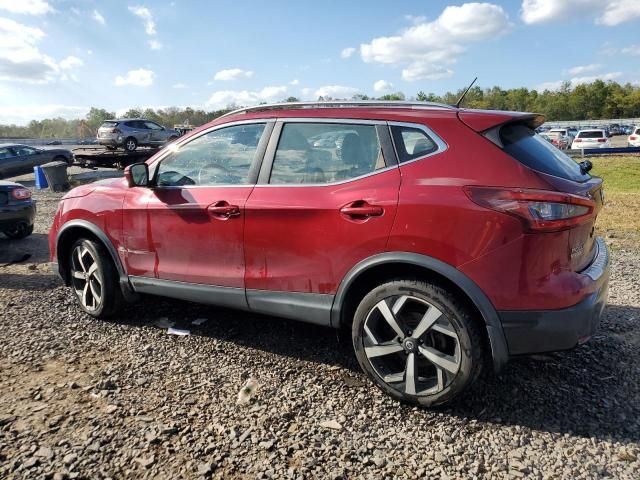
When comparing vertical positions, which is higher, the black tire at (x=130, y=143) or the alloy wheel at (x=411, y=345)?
the black tire at (x=130, y=143)

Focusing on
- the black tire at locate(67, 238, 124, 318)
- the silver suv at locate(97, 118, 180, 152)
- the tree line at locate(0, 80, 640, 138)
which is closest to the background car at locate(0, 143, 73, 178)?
the silver suv at locate(97, 118, 180, 152)

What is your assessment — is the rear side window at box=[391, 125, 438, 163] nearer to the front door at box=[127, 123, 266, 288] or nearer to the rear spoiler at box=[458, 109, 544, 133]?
the rear spoiler at box=[458, 109, 544, 133]

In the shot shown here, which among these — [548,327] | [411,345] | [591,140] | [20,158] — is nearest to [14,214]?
[411,345]

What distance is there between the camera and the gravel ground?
2551mm

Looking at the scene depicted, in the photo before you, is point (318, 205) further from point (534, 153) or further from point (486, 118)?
point (534, 153)

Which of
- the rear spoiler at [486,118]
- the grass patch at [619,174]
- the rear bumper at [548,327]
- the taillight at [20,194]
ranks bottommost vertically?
the grass patch at [619,174]

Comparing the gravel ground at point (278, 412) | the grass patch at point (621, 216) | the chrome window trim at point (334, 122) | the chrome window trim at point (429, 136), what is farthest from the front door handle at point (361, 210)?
the grass patch at point (621, 216)

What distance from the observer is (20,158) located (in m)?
18.4

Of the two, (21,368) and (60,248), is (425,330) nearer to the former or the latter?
(21,368)

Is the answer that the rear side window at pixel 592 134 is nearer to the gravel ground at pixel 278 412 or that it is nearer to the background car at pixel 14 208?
the gravel ground at pixel 278 412

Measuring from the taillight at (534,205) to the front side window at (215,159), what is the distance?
1.69m

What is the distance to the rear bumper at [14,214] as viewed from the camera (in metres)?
7.27

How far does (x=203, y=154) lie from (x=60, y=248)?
1.92 meters

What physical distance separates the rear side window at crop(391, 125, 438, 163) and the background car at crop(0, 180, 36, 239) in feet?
21.9
